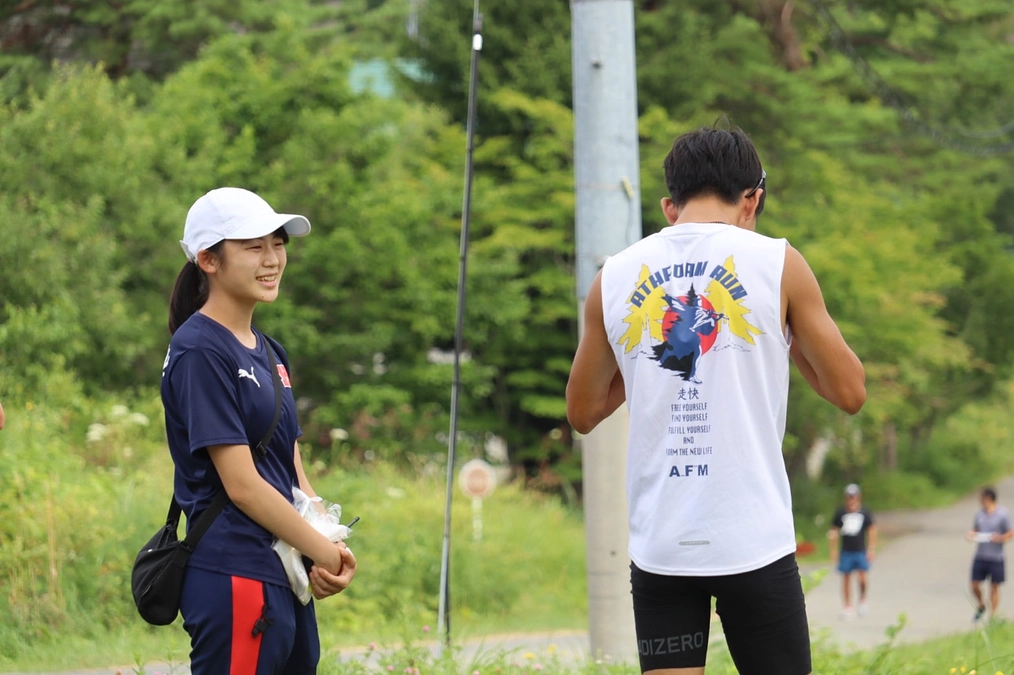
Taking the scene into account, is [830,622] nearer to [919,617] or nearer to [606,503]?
[919,617]

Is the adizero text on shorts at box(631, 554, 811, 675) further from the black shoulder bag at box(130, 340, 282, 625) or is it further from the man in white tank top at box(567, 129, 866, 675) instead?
the black shoulder bag at box(130, 340, 282, 625)

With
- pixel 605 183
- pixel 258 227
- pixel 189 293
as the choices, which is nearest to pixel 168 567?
pixel 189 293

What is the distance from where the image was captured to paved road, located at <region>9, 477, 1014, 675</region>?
31.0 ft

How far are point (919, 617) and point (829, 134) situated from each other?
1241 centimetres

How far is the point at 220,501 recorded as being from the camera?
3.03 meters

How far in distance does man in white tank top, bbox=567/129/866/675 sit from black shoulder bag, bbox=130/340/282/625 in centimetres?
90

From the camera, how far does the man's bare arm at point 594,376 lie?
10.3ft

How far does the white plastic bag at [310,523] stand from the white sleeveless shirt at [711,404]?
0.76 metres

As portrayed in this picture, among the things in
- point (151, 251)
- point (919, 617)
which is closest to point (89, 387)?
point (151, 251)

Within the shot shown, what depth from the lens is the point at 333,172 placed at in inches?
746

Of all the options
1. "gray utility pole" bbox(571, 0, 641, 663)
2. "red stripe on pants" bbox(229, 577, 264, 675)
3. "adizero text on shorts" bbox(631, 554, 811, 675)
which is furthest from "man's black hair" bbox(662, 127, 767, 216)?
"gray utility pole" bbox(571, 0, 641, 663)

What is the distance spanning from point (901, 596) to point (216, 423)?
707 inches

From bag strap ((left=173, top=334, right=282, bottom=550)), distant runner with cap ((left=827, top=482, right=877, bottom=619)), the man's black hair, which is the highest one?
the man's black hair

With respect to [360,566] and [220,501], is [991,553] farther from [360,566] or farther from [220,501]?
[220,501]
